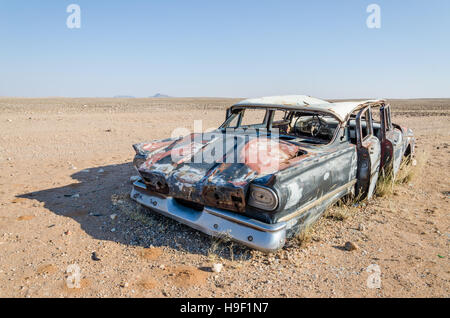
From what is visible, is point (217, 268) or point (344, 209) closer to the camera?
point (217, 268)

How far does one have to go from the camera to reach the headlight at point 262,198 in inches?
105

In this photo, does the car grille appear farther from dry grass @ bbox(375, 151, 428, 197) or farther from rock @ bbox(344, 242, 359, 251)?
dry grass @ bbox(375, 151, 428, 197)

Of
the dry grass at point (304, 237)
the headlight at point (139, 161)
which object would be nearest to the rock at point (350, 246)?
the dry grass at point (304, 237)

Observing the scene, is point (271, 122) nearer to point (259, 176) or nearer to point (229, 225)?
point (259, 176)

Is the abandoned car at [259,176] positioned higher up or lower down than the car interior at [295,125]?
lower down

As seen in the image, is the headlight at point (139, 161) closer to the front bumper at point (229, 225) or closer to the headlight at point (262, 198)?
the front bumper at point (229, 225)

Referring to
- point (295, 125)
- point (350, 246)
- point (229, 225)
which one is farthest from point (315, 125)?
point (229, 225)

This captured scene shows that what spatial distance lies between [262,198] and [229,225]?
429 millimetres

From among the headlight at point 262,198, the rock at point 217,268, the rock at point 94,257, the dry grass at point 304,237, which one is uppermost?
the headlight at point 262,198

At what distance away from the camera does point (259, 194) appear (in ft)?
9.04

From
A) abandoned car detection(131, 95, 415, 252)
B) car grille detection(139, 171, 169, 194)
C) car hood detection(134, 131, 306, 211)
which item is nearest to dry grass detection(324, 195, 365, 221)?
abandoned car detection(131, 95, 415, 252)

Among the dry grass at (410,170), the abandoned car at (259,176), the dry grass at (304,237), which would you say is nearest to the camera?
the abandoned car at (259,176)

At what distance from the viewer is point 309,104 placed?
4.13m
